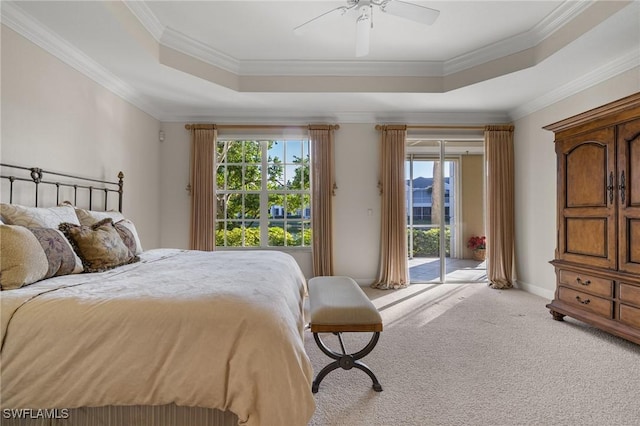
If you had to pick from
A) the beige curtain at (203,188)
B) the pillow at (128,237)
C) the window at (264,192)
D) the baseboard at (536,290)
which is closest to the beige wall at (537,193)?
the baseboard at (536,290)

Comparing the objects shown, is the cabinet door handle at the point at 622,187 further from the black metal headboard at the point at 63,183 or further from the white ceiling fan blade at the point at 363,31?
the black metal headboard at the point at 63,183

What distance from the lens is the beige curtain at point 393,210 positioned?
191 inches

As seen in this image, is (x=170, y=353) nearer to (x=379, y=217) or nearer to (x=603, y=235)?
(x=603, y=235)

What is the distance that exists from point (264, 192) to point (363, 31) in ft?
9.45

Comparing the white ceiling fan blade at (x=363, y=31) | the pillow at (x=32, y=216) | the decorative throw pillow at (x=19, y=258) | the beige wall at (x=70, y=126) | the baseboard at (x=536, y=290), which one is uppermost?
the white ceiling fan blade at (x=363, y=31)

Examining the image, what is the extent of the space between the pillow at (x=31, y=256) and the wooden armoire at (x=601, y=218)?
3932mm

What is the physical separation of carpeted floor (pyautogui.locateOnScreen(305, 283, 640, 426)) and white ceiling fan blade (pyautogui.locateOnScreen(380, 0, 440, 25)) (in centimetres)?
251

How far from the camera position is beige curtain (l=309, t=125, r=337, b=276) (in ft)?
15.9

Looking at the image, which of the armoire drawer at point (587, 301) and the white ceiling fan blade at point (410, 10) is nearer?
the white ceiling fan blade at point (410, 10)

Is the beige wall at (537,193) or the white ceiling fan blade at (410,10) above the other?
the white ceiling fan blade at (410,10)

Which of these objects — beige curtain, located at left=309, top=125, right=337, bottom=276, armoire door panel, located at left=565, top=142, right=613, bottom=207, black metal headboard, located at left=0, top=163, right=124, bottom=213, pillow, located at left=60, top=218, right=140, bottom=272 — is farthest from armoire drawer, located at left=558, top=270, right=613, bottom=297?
black metal headboard, located at left=0, top=163, right=124, bottom=213

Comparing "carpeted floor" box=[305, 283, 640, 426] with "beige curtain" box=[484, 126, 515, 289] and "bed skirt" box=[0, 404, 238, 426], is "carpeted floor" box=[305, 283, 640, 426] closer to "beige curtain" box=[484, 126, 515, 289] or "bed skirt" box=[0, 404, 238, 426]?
"bed skirt" box=[0, 404, 238, 426]

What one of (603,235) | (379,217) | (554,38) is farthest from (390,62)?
(603,235)

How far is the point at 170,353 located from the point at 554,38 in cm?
394
